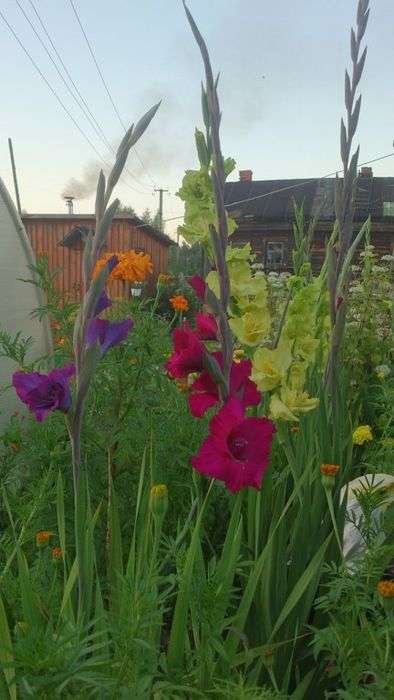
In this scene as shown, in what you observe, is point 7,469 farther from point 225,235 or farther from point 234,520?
point 225,235

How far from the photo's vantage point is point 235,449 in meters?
1.15

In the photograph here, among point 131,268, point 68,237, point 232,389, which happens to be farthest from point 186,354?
point 68,237

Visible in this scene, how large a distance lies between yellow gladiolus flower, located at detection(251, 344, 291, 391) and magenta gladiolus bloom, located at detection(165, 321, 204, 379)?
0.21m

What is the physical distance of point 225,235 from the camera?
1.04 metres

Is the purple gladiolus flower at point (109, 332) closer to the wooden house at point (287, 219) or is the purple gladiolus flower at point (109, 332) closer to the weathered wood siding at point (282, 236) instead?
the wooden house at point (287, 219)

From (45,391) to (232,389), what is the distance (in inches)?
13.1

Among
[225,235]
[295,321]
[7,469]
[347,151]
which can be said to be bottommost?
[7,469]

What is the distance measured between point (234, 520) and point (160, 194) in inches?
1870

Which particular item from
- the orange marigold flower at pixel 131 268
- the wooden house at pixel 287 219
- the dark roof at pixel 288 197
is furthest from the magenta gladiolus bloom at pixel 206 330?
the dark roof at pixel 288 197

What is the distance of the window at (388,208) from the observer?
1075 inches

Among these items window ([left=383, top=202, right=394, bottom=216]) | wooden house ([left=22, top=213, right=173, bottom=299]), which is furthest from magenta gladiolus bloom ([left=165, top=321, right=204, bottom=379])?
window ([left=383, top=202, right=394, bottom=216])

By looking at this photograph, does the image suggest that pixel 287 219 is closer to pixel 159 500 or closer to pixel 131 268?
pixel 131 268

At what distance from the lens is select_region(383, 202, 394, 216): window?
27.3 m

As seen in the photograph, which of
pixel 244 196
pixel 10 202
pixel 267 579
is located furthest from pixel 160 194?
pixel 267 579
